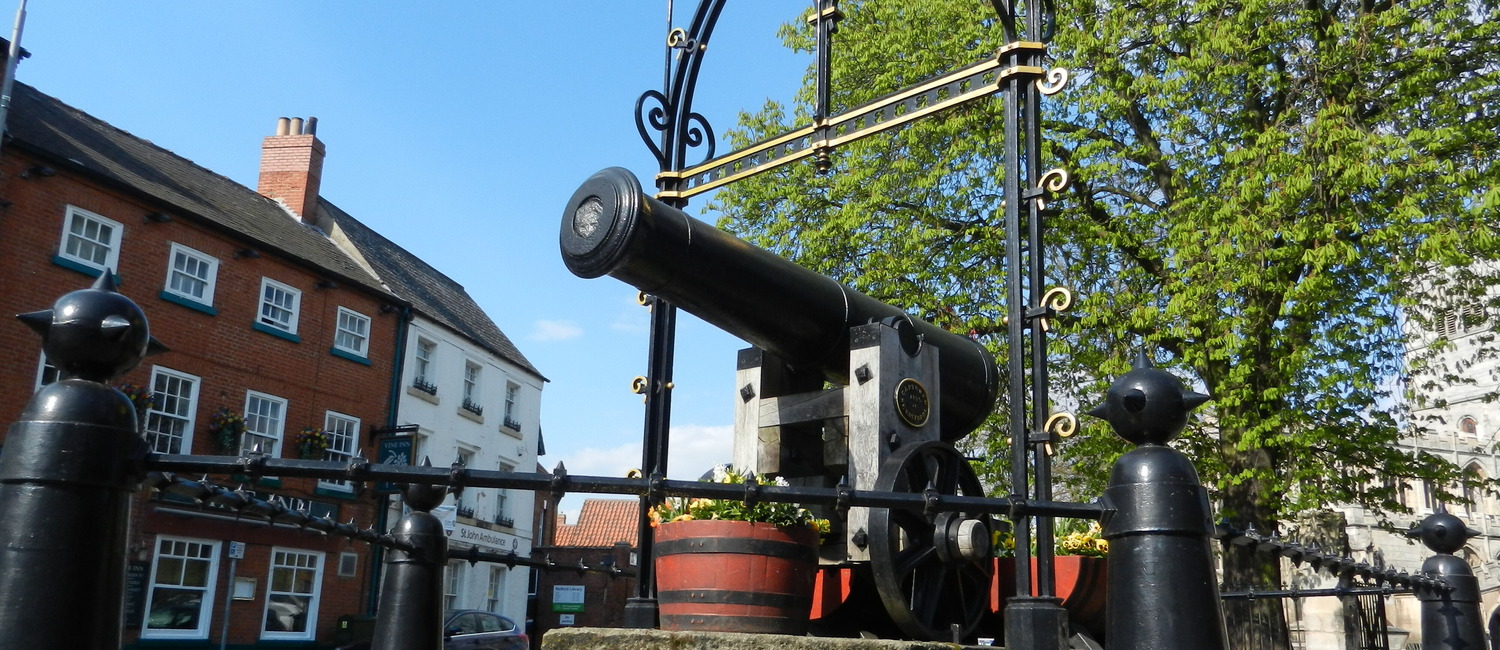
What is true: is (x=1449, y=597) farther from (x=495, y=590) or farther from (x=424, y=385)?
(x=495, y=590)

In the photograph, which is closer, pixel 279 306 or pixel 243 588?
pixel 243 588

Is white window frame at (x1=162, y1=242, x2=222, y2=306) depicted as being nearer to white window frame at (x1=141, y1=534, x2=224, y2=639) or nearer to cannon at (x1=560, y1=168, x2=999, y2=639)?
white window frame at (x1=141, y1=534, x2=224, y2=639)

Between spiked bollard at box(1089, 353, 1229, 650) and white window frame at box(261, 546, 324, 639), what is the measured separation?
2219 cm

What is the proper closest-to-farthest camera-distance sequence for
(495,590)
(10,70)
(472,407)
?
(10,70), (472,407), (495,590)

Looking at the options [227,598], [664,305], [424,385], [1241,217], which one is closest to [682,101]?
[664,305]

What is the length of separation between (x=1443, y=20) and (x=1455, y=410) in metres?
52.1

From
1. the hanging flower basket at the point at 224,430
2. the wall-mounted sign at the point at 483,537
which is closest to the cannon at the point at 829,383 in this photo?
the hanging flower basket at the point at 224,430

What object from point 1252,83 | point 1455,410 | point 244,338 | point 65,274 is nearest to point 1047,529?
point 1252,83

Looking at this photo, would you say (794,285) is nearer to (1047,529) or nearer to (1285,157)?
(1047,529)

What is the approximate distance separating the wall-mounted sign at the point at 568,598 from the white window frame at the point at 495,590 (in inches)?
121

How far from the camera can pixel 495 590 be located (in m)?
29.7

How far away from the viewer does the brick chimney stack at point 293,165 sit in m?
27.7

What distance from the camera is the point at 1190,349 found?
13.7 metres

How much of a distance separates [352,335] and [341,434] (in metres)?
2.20
